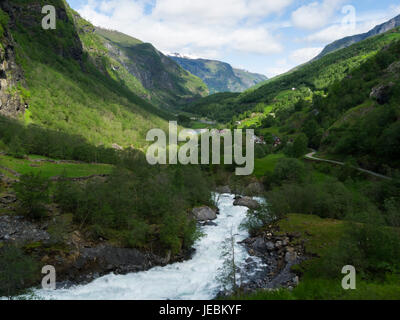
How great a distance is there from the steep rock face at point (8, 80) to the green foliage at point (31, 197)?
302 ft

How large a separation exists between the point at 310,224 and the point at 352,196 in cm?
1324

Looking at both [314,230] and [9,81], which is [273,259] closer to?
[314,230]

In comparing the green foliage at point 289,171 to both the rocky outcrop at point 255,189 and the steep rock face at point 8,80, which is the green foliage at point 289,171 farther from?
the steep rock face at point 8,80

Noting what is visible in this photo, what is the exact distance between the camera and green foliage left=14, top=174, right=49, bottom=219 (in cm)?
3947

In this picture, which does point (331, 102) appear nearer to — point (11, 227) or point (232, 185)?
point (232, 185)

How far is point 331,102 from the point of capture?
6033 inches

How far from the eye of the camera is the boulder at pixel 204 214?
63331 mm

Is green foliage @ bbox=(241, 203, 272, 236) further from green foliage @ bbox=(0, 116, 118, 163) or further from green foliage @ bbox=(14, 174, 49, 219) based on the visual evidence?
green foliage @ bbox=(0, 116, 118, 163)

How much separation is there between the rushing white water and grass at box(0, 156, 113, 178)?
33871mm

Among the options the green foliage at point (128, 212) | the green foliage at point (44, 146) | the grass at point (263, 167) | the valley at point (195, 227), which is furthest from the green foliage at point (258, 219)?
the green foliage at point (44, 146)

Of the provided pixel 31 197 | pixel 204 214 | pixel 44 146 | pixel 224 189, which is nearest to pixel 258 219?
pixel 204 214

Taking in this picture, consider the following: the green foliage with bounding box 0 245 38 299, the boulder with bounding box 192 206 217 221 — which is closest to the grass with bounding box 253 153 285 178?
the boulder with bounding box 192 206 217 221

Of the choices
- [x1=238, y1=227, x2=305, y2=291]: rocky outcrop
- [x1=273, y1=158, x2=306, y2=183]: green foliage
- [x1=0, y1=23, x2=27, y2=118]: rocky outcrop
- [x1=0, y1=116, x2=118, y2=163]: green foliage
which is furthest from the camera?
[x1=0, y1=23, x2=27, y2=118]: rocky outcrop
